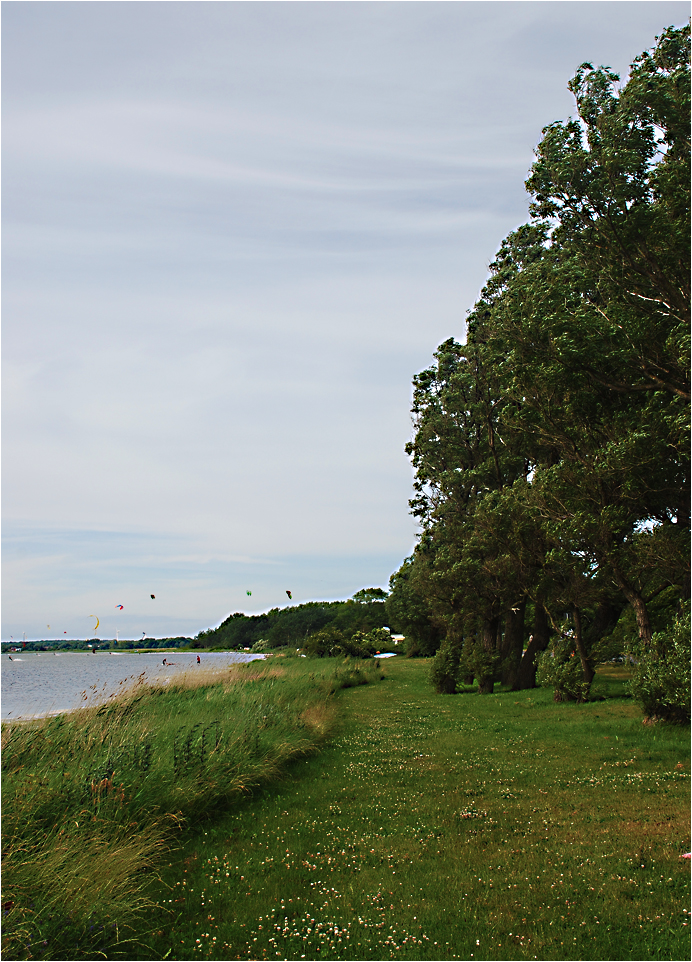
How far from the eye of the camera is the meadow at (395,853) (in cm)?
617

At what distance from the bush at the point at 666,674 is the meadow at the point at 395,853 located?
34.9 inches

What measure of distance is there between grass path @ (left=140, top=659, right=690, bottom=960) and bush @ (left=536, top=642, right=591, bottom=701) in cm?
741

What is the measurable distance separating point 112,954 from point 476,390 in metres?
25.8

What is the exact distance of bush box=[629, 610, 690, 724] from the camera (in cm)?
1346

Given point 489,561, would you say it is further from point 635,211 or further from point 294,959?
point 294,959

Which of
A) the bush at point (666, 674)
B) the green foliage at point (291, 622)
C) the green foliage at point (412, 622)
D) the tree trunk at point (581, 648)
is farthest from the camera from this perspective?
the green foliage at point (291, 622)

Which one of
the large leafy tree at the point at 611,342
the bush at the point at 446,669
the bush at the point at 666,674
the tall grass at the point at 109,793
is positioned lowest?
the bush at the point at 446,669

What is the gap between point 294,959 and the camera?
603 cm

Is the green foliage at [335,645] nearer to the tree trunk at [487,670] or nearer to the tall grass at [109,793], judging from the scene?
the tree trunk at [487,670]

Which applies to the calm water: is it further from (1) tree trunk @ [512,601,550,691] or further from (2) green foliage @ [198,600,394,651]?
(2) green foliage @ [198,600,394,651]

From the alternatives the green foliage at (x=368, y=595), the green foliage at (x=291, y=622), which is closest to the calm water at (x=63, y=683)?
the green foliage at (x=291, y=622)

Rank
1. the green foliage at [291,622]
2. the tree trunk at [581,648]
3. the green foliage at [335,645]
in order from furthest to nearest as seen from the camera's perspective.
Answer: the green foliage at [291,622] → the green foliage at [335,645] → the tree trunk at [581,648]

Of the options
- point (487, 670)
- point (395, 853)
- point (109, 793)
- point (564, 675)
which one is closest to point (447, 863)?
point (395, 853)

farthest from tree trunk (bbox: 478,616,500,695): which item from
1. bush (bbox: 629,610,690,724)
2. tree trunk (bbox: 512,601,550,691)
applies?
bush (bbox: 629,610,690,724)
